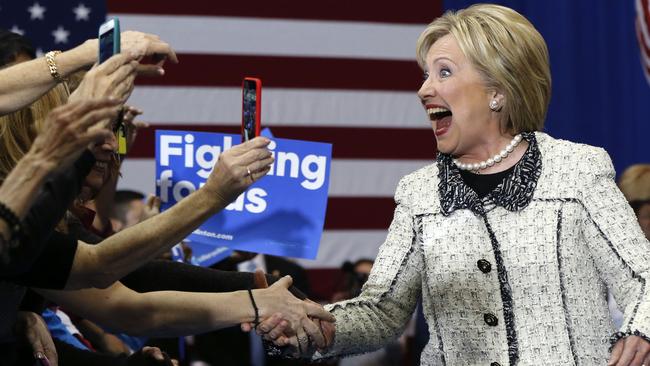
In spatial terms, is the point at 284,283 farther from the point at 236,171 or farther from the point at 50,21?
the point at 50,21

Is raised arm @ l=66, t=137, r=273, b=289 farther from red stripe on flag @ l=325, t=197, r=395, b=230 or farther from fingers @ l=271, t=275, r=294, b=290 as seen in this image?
red stripe on flag @ l=325, t=197, r=395, b=230

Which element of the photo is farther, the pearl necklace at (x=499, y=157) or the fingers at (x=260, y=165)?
the pearl necklace at (x=499, y=157)

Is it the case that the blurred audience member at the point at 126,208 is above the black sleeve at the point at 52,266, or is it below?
below

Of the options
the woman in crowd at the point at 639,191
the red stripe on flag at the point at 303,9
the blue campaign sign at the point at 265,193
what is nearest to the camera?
the blue campaign sign at the point at 265,193

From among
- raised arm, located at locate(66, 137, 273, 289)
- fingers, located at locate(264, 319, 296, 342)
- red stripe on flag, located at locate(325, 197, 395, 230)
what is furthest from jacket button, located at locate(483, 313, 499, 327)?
red stripe on flag, located at locate(325, 197, 395, 230)

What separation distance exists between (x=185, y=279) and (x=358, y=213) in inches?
127

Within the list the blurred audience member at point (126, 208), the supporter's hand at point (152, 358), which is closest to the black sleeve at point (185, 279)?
the supporter's hand at point (152, 358)

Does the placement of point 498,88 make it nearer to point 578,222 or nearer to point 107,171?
point 578,222

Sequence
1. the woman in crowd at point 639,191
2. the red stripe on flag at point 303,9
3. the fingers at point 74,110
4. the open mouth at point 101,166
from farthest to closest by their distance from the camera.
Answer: the red stripe on flag at point 303,9, the woman in crowd at point 639,191, the open mouth at point 101,166, the fingers at point 74,110

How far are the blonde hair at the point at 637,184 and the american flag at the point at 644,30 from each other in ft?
4.32

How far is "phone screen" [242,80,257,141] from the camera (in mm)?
2594

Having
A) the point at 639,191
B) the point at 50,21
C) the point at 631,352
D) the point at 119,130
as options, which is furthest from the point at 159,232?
the point at 50,21

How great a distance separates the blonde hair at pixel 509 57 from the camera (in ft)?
8.67

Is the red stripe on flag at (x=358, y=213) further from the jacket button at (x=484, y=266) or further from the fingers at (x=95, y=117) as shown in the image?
the fingers at (x=95, y=117)
